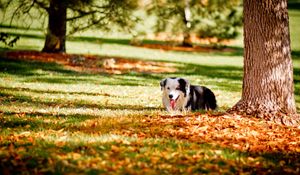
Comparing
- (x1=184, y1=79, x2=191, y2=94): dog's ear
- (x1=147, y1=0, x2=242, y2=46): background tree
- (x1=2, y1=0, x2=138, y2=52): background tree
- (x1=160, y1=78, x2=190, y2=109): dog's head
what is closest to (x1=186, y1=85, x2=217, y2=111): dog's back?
(x1=184, y1=79, x2=191, y2=94): dog's ear

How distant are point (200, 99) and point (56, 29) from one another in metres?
16.3

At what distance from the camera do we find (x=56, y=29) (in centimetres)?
2784

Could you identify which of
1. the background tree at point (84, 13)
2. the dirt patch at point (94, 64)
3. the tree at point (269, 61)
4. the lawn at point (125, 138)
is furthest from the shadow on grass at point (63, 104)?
the background tree at point (84, 13)

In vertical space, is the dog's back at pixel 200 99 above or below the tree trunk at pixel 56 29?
below

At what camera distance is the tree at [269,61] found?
33.7 feet

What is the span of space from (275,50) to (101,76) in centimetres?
1307

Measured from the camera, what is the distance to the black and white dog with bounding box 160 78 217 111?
11812mm

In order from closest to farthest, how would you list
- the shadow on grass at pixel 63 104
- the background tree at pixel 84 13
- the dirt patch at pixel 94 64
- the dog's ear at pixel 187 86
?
the dog's ear at pixel 187 86, the shadow on grass at pixel 63 104, the dirt patch at pixel 94 64, the background tree at pixel 84 13

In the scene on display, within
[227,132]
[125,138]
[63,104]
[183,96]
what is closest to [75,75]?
[63,104]

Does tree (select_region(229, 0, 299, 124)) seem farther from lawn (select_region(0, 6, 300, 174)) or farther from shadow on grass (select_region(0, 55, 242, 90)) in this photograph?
shadow on grass (select_region(0, 55, 242, 90))

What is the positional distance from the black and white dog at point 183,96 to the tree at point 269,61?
1.93 m

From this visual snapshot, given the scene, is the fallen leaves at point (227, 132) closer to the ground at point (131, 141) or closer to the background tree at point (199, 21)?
the ground at point (131, 141)

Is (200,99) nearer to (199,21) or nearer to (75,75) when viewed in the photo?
(75,75)

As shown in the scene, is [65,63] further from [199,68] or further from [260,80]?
[260,80]
